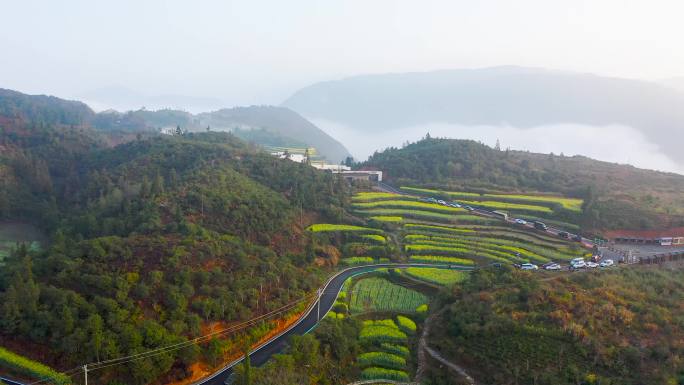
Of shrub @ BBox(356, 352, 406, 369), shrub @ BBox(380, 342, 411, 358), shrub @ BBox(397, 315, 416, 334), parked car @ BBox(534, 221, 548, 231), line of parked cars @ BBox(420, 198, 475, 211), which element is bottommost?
shrub @ BBox(356, 352, 406, 369)

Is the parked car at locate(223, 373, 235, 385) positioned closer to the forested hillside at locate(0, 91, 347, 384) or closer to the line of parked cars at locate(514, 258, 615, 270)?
the forested hillside at locate(0, 91, 347, 384)

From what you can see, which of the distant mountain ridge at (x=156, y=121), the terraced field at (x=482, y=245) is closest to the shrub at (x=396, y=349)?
the terraced field at (x=482, y=245)

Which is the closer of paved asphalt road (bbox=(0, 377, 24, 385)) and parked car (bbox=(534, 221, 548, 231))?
paved asphalt road (bbox=(0, 377, 24, 385))

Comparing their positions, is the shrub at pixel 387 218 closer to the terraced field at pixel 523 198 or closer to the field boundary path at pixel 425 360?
the terraced field at pixel 523 198

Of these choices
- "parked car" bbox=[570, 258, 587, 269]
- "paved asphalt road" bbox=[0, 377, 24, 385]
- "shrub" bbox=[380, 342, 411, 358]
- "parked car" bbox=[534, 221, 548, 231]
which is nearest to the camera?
"paved asphalt road" bbox=[0, 377, 24, 385]

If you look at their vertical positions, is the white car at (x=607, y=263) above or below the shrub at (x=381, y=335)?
above

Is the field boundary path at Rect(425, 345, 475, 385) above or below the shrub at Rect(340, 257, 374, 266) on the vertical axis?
below

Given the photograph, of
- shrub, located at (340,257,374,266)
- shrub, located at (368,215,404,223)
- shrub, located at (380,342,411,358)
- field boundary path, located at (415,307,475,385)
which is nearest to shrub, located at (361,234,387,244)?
shrub, located at (340,257,374,266)
